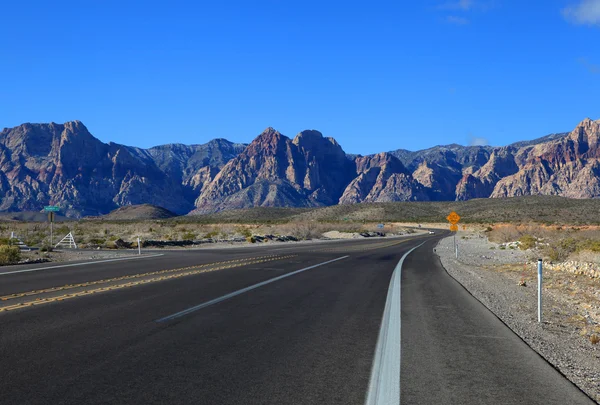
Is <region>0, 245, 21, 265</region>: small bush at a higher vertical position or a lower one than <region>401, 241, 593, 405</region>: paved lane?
lower

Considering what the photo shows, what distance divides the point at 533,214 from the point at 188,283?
116281 mm

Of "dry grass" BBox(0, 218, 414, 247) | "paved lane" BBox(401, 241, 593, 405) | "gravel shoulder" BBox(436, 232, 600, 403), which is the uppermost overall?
"paved lane" BBox(401, 241, 593, 405)

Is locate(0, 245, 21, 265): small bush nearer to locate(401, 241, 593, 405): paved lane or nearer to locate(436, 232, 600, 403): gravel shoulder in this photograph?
locate(436, 232, 600, 403): gravel shoulder

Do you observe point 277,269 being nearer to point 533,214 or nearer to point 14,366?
point 14,366

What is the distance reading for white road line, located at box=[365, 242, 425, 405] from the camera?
5.70 m

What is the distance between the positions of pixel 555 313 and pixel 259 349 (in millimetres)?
7828

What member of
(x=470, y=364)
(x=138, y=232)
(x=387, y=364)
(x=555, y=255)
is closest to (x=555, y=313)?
(x=470, y=364)

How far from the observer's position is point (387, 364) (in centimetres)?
706

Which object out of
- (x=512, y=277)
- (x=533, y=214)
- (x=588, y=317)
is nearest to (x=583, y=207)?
(x=533, y=214)

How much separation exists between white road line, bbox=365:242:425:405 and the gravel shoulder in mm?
1972

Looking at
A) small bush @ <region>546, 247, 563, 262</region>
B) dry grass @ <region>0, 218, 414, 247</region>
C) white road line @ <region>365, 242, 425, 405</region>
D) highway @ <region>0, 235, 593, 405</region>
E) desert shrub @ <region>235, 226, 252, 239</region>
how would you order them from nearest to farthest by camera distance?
white road line @ <region>365, 242, 425, 405</region>, highway @ <region>0, 235, 593, 405</region>, small bush @ <region>546, 247, 563, 262</region>, dry grass @ <region>0, 218, 414, 247</region>, desert shrub @ <region>235, 226, 252, 239</region>

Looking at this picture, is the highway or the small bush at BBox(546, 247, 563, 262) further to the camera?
the small bush at BBox(546, 247, 563, 262)

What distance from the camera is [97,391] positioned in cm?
567

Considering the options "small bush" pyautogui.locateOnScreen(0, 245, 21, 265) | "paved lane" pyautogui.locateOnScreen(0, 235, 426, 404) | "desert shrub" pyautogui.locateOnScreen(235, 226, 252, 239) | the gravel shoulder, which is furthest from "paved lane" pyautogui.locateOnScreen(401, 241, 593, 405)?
"desert shrub" pyautogui.locateOnScreen(235, 226, 252, 239)
